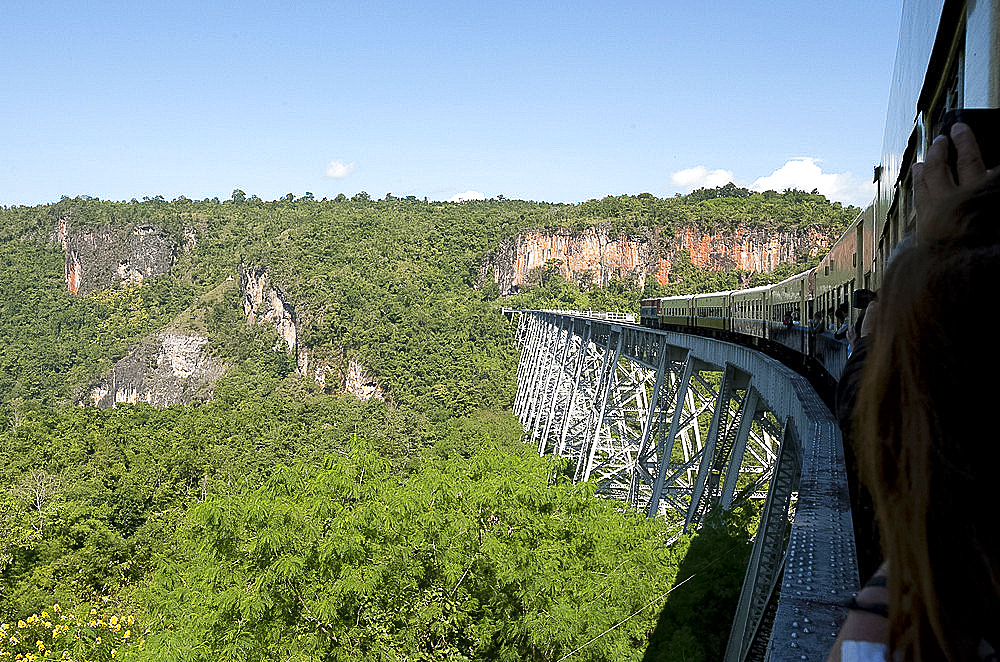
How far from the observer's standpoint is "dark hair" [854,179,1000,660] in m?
0.72

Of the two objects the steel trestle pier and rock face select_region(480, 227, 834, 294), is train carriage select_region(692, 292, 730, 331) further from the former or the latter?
rock face select_region(480, 227, 834, 294)

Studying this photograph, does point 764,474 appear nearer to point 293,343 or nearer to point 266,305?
point 293,343

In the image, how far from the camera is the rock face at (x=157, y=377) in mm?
79875

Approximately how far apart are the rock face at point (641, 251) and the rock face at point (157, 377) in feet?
102

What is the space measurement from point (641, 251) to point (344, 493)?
6843 cm

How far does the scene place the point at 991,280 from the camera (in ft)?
2.35

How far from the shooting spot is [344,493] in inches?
424

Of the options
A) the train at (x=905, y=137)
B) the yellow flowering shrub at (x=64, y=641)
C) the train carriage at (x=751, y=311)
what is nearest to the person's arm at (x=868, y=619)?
the train at (x=905, y=137)

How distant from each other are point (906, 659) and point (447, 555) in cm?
925

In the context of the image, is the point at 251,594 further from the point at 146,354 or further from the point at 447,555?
the point at 146,354

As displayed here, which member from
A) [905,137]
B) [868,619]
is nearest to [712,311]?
[905,137]

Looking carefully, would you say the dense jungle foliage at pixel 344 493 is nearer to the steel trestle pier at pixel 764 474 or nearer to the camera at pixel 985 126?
the steel trestle pier at pixel 764 474

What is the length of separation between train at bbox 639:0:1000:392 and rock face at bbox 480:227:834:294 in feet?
207

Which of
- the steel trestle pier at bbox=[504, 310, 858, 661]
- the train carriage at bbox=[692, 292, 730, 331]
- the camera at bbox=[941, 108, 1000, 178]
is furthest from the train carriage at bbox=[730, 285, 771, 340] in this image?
the camera at bbox=[941, 108, 1000, 178]
